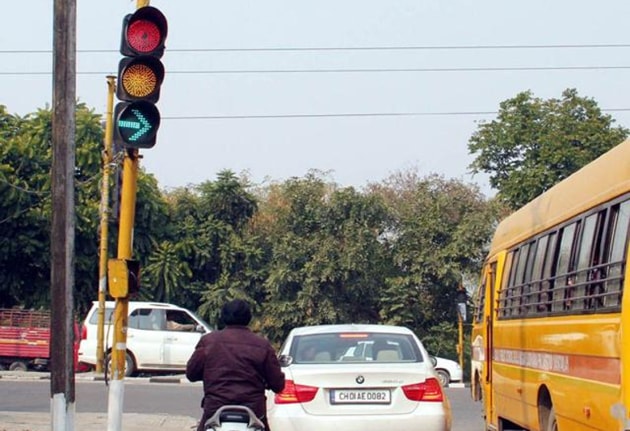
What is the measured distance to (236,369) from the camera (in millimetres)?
7520

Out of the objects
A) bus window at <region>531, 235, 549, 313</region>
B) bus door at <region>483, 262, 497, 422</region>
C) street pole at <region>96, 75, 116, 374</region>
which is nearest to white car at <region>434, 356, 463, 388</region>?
street pole at <region>96, 75, 116, 374</region>

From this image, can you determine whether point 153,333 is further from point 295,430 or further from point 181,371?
point 295,430

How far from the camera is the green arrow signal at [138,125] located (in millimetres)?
9231

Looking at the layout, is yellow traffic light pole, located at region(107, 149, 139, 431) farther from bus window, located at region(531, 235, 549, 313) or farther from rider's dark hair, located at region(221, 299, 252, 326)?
bus window, located at region(531, 235, 549, 313)

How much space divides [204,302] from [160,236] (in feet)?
8.85

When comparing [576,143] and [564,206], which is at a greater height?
[576,143]

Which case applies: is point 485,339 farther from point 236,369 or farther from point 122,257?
point 236,369

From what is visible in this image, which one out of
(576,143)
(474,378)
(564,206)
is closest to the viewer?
(564,206)

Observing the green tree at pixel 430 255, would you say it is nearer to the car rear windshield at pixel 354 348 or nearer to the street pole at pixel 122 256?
the car rear windshield at pixel 354 348

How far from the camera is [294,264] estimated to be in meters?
38.4

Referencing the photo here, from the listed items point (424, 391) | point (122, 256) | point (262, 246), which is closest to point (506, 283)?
point (424, 391)

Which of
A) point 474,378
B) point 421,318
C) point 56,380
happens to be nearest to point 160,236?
point 421,318

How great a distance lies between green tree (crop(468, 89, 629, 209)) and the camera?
42.8m

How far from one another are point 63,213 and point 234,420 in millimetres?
4560
